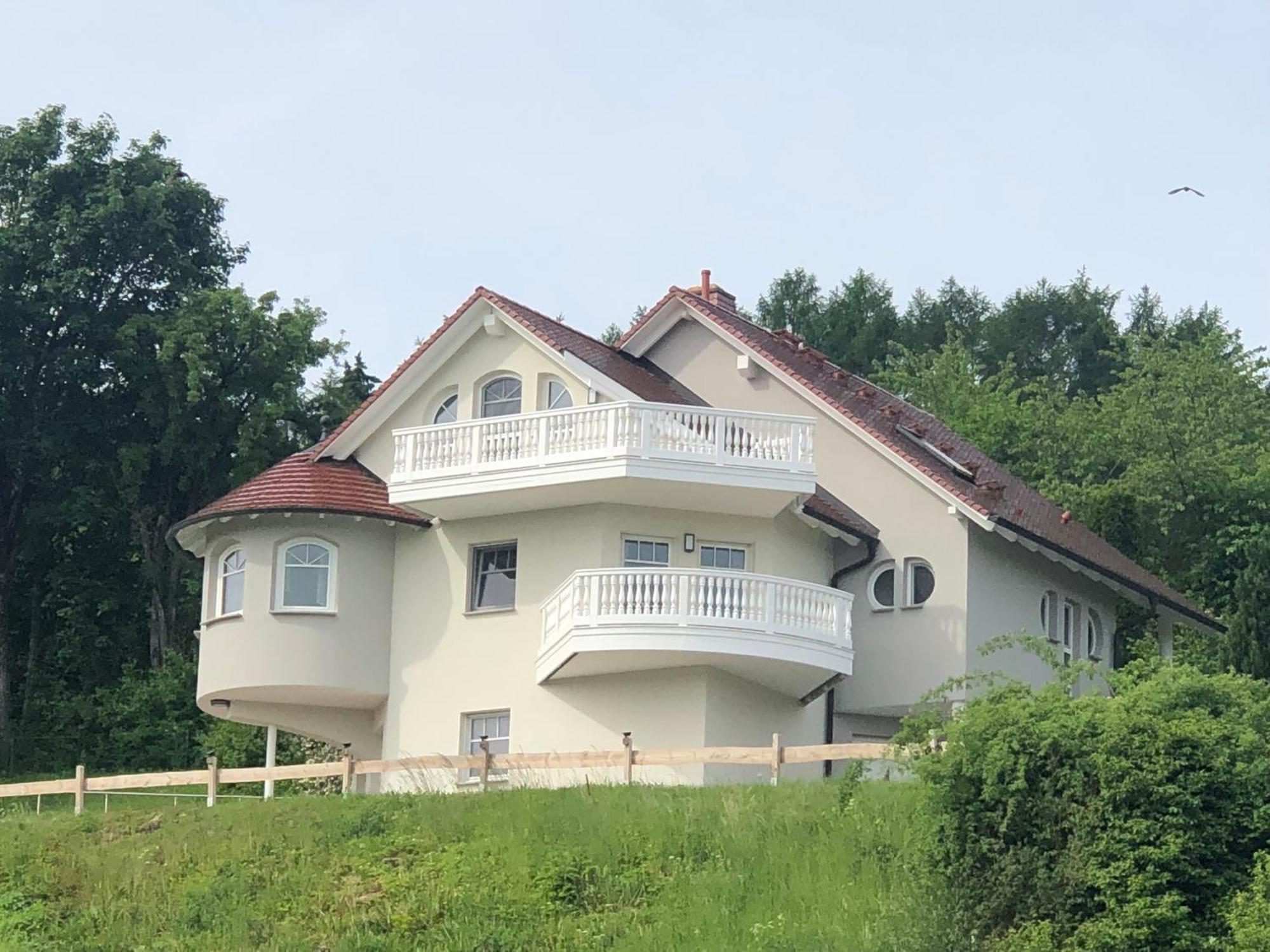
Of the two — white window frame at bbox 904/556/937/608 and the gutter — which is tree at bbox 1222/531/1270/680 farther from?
white window frame at bbox 904/556/937/608

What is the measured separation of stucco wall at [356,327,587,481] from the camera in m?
35.7

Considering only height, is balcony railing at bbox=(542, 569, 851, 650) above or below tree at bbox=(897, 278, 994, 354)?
below

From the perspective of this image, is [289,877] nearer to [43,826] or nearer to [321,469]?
[43,826]

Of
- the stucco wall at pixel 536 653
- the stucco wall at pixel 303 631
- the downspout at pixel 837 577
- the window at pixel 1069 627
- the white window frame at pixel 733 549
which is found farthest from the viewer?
the window at pixel 1069 627

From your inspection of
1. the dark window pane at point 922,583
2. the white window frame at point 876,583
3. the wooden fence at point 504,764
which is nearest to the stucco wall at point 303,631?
the wooden fence at point 504,764

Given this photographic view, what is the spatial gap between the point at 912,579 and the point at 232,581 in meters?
11.0

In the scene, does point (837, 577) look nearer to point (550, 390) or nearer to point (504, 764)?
point (550, 390)

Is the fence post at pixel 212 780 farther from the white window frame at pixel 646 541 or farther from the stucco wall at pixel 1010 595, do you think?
the stucco wall at pixel 1010 595

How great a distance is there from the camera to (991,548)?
1436 inches

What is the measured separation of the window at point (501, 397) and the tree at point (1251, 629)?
1265cm

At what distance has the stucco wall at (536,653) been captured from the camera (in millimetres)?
33906

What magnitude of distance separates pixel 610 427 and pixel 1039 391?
3011cm

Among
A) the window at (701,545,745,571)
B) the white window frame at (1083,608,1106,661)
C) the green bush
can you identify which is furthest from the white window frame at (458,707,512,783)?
the green bush

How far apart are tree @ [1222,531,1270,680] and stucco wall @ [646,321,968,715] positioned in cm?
539
